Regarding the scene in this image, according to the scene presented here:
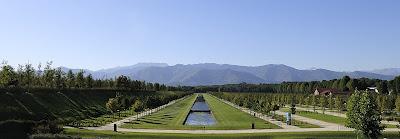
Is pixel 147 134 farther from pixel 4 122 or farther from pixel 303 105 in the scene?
pixel 303 105

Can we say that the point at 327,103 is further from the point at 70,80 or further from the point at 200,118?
the point at 70,80

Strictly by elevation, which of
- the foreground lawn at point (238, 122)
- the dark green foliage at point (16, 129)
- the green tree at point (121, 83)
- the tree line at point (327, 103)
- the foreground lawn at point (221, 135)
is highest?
the green tree at point (121, 83)

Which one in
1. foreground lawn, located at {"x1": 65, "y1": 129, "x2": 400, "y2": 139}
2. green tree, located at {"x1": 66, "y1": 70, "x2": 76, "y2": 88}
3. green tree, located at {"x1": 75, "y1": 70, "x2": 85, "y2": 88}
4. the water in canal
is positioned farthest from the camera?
green tree, located at {"x1": 75, "y1": 70, "x2": 85, "y2": 88}

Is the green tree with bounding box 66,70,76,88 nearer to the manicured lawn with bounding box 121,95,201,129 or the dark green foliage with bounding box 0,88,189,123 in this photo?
the dark green foliage with bounding box 0,88,189,123

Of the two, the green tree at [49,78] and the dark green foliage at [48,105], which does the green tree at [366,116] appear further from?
the green tree at [49,78]

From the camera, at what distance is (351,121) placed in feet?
142

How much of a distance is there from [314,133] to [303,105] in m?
101

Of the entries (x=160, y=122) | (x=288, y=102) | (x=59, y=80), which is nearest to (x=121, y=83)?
(x=59, y=80)

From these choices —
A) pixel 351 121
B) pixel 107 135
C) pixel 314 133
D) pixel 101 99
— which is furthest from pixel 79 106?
pixel 351 121

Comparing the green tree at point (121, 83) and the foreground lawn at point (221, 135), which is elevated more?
the green tree at point (121, 83)

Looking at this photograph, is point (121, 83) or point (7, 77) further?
point (121, 83)

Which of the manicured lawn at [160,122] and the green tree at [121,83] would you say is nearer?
the manicured lawn at [160,122]

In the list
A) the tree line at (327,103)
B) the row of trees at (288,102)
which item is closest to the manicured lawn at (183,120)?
the row of trees at (288,102)

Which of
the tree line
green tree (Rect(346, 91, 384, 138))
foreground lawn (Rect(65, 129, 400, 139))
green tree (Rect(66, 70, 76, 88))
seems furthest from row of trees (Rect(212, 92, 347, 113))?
green tree (Rect(346, 91, 384, 138))
